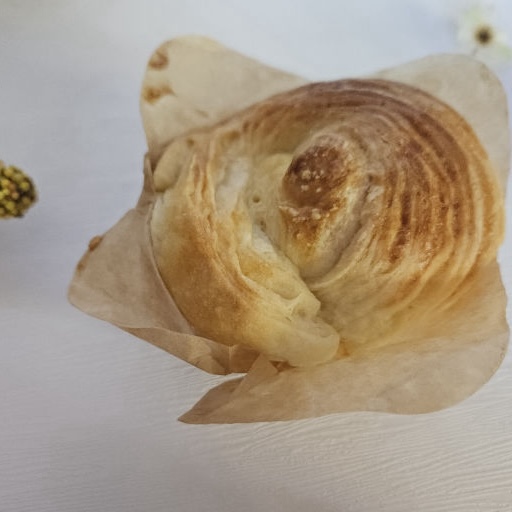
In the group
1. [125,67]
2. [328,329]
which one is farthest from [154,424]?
[125,67]

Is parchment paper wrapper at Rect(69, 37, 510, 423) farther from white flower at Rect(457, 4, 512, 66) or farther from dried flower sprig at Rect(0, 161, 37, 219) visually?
white flower at Rect(457, 4, 512, 66)

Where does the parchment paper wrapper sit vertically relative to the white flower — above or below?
below

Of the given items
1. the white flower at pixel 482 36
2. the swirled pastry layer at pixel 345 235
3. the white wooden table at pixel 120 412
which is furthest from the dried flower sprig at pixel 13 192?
the white flower at pixel 482 36

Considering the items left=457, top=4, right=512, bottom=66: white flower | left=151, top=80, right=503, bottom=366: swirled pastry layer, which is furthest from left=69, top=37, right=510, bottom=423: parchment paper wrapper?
left=457, top=4, right=512, bottom=66: white flower

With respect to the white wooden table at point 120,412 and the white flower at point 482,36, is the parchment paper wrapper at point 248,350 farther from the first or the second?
the white flower at point 482,36

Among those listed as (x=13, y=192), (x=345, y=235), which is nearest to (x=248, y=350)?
(x=345, y=235)

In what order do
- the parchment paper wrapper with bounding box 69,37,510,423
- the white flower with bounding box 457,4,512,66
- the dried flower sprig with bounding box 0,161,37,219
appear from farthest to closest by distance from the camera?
1. the white flower with bounding box 457,4,512,66
2. the dried flower sprig with bounding box 0,161,37,219
3. the parchment paper wrapper with bounding box 69,37,510,423

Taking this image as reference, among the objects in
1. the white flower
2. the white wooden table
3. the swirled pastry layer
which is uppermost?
the white flower

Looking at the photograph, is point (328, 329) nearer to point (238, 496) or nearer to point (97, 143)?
point (238, 496)
